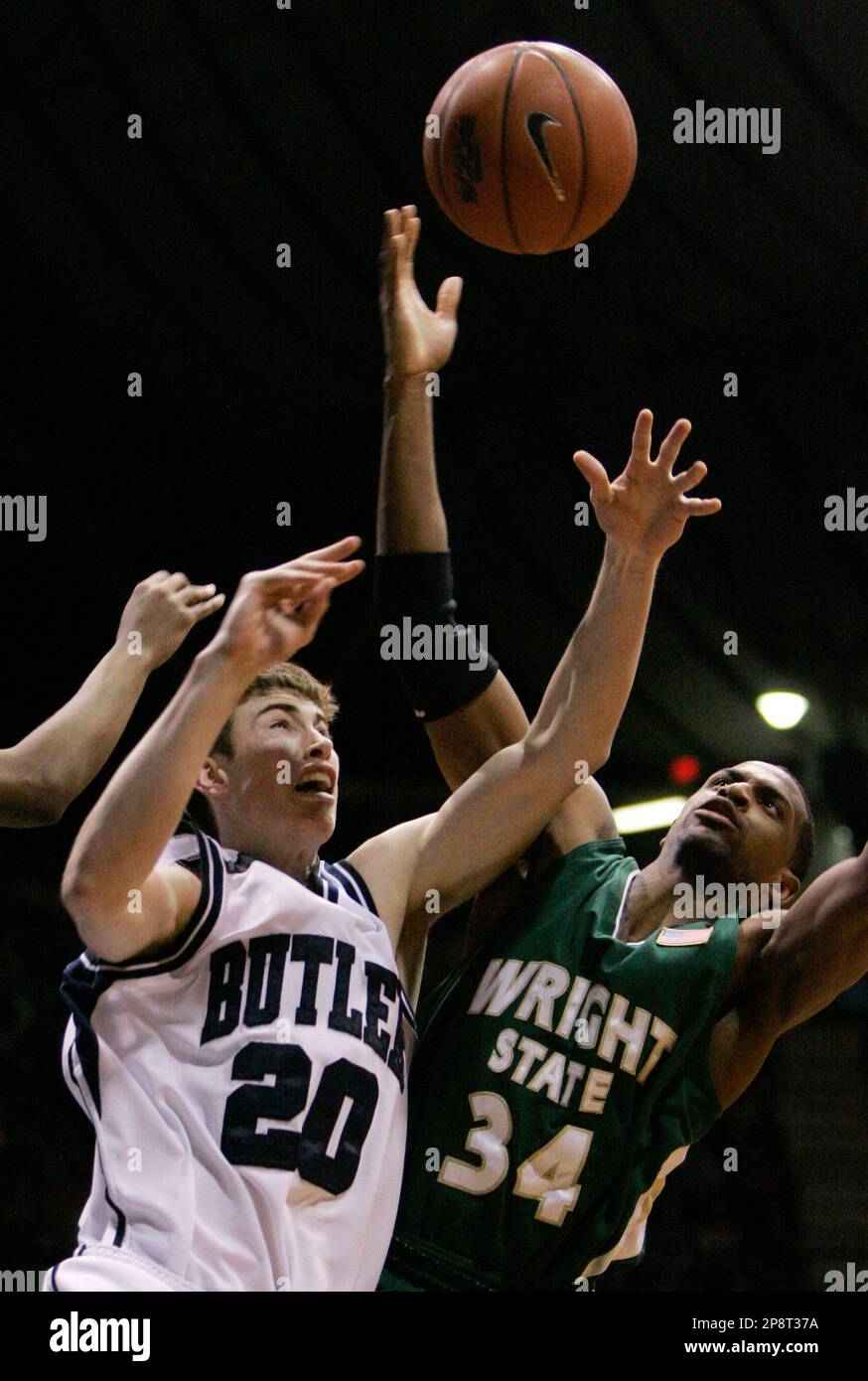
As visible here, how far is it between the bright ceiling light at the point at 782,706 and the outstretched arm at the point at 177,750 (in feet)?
29.4

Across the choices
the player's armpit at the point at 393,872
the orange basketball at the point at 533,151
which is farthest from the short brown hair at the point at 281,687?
the orange basketball at the point at 533,151

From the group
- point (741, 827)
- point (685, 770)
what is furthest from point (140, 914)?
point (685, 770)

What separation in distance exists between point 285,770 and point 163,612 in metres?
0.36

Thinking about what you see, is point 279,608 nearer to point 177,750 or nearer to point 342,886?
point 177,750

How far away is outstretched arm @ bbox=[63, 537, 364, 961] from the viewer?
7.86ft

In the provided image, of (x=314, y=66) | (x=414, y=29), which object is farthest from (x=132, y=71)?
(x=414, y=29)

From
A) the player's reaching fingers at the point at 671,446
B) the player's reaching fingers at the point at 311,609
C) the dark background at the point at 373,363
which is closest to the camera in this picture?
the player's reaching fingers at the point at 311,609

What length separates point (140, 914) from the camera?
8.39 feet

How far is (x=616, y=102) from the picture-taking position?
3748mm

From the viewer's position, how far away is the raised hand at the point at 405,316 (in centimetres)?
331

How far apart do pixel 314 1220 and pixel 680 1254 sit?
22.0 ft

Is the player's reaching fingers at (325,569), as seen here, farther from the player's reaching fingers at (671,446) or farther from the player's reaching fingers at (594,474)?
the player's reaching fingers at (671,446)

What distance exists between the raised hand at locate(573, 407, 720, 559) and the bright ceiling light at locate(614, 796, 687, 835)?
10.1 meters
